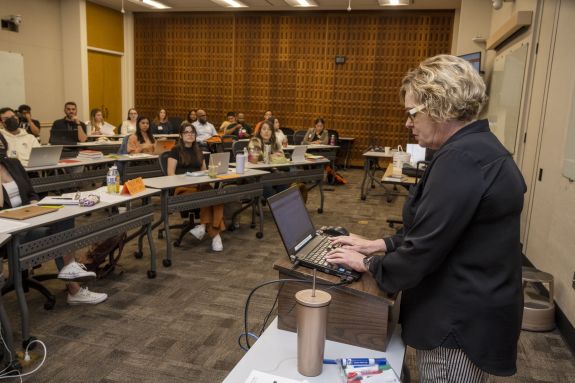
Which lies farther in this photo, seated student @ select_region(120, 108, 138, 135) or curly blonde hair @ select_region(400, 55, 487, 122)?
seated student @ select_region(120, 108, 138, 135)

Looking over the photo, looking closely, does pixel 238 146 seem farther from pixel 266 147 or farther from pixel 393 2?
pixel 393 2

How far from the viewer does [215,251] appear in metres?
4.62

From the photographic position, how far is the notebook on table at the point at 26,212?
274 cm

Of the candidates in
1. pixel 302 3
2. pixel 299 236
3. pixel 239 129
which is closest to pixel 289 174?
pixel 239 129

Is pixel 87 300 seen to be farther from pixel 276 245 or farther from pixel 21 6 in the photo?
pixel 21 6

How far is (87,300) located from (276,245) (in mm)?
2129

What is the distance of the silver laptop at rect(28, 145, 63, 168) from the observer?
4.85 m

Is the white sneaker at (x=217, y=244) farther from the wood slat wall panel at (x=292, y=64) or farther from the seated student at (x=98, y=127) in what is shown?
the wood slat wall panel at (x=292, y=64)

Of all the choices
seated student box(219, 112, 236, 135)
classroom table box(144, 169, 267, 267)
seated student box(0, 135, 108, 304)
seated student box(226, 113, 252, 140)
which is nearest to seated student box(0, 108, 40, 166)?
classroom table box(144, 169, 267, 267)

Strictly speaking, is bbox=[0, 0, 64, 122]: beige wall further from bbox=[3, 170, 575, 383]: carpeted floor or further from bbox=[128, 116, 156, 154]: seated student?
bbox=[3, 170, 575, 383]: carpeted floor

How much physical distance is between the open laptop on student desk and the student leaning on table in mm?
206

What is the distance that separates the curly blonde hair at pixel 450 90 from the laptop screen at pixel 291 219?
0.58 meters

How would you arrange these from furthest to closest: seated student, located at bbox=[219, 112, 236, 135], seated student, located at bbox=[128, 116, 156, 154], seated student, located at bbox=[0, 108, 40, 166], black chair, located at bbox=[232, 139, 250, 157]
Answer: seated student, located at bbox=[219, 112, 236, 135], black chair, located at bbox=[232, 139, 250, 157], seated student, located at bbox=[128, 116, 156, 154], seated student, located at bbox=[0, 108, 40, 166]

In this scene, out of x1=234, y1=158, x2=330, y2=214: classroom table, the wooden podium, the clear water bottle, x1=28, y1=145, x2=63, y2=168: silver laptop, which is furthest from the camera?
x1=234, y1=158, x2=330, y2=214: classroom table
